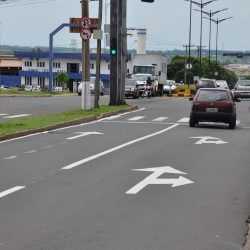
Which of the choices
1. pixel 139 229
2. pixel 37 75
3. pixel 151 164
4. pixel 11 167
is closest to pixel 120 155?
pixel 151 164

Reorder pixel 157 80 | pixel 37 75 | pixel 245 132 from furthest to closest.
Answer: pixel 37 75 → pixel 157 80 → pixel 245 132

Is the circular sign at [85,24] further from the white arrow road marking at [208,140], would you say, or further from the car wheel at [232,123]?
the white arrow road marking at [208,140]

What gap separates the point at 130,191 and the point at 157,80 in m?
61.8

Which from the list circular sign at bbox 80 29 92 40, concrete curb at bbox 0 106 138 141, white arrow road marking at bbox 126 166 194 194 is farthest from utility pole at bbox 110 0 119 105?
white arrow road marking at bbox 126 166 194 194

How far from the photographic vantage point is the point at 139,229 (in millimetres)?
9266

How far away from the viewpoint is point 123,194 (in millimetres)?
11984

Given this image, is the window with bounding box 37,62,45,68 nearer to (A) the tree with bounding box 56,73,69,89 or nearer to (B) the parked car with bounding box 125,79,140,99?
(A) the tree with bounding box 56,73,69,89

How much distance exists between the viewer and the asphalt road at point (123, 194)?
8789 mm

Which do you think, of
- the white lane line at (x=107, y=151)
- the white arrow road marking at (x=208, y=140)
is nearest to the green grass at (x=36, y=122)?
the white lane line at (x=107, y=151)

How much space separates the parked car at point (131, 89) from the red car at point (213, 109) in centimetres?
3167

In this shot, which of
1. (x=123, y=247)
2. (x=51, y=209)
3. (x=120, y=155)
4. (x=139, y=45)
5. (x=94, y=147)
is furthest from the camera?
(x=139, y=45)

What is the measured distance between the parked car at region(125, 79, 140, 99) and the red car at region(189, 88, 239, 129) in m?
31.7

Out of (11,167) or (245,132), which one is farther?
(245,132)

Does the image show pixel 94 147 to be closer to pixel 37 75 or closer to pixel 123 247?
pixel 123 247
